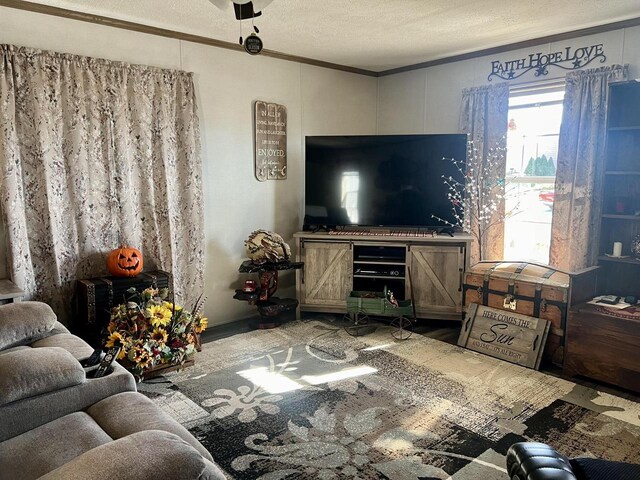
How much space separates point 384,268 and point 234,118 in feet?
6.28

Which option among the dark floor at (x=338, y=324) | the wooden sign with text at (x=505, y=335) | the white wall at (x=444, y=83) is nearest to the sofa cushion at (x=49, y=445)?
the dark floor at (x=338, y=324)

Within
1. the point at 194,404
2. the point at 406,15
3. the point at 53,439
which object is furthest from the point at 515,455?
the point at 406,15

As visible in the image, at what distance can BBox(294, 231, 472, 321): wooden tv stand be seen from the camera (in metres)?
4.17

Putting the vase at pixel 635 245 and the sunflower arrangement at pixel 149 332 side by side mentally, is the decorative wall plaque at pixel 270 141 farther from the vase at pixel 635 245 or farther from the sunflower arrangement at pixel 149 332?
the vase at pixel 635 245

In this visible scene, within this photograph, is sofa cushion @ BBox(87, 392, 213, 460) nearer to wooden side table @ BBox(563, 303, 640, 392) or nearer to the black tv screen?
wooden side table @ BBox(563, 303, 640, 392)

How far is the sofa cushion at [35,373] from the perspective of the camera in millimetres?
1747

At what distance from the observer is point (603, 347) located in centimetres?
311

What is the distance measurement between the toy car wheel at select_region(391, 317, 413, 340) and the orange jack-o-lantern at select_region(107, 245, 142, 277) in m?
2.15

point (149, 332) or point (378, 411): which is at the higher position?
point (149, 332)

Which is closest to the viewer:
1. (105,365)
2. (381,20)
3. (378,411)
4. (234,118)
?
(105,365)

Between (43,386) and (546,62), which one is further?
(546,62)

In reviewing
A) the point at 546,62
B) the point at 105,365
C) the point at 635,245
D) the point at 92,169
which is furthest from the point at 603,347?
the point at 92,169

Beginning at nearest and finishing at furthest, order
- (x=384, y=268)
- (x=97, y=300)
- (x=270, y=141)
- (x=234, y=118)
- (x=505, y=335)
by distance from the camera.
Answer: (x=97, y=300) → (x=505, y=335) → (x=234, y=118) → (x=384, y=268) → (x=270, y=141)

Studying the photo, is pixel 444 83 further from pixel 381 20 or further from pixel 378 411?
pixel 378 411
